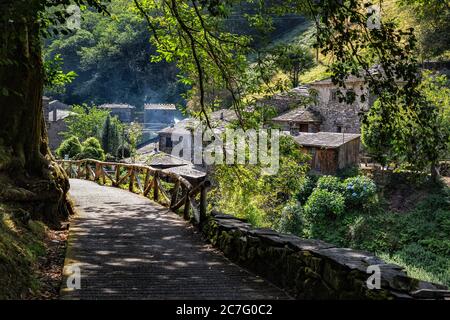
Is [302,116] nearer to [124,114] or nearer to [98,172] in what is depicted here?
[98,172]

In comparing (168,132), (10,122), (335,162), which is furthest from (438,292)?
(168,132)

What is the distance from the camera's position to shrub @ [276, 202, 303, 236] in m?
30.4

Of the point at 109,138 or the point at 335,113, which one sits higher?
the point at 335,113

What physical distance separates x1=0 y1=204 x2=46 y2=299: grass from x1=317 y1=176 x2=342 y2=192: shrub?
24.7 metres

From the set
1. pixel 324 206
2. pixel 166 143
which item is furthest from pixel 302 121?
pixel 166 143

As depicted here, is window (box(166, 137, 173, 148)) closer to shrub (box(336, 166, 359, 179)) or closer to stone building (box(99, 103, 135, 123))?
stone building (box(99, 103, 135, 123))

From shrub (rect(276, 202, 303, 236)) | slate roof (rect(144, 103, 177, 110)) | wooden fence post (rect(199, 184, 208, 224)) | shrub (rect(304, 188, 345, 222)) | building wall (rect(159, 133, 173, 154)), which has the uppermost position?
slate roof (rect(144, 103, 177, 110))

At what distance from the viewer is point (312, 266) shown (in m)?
6.37

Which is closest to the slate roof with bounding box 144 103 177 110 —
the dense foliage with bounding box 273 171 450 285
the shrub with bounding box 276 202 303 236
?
the dense foliage with bounding box 273 171 450 285

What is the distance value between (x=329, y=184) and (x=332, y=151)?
466 centimetres

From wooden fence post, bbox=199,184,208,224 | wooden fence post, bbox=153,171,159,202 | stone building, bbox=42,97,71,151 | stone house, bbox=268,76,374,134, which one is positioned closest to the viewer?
wooden fence post, bbox=199,184,208,224

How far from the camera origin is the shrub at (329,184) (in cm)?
3234

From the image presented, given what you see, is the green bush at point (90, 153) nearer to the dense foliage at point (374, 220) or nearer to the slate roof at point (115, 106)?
the dense foliage at point (374, 220)
